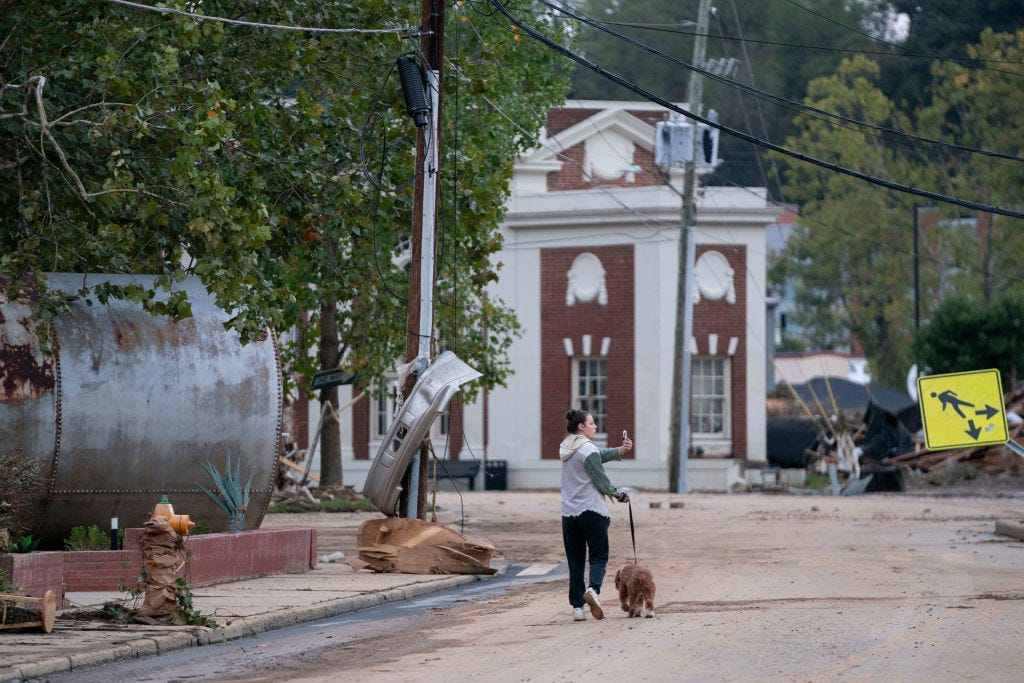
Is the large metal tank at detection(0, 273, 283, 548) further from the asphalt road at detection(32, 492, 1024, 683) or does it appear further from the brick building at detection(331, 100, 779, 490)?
the brick building at detection(331, 100, 779, 490)

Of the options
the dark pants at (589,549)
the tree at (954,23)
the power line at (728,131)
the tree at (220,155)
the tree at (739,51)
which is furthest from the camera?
the tree at (954,23)

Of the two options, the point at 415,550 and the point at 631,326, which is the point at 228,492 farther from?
the point at 631,326

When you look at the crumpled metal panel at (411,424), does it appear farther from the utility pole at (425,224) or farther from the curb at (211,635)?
the curb at (211,635)

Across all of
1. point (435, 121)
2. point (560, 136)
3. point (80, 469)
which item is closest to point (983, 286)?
point (560, 136)

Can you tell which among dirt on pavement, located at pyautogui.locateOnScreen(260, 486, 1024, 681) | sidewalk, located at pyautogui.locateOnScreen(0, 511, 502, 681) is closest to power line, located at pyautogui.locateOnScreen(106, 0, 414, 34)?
sidewalk, located at pyautogui.locateOnScreen(0, 511, 502, 681)

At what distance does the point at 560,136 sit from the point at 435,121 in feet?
86.9

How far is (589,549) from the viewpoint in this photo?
13.2 meters

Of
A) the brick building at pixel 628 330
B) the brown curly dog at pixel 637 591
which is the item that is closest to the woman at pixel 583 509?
the brown curly dog at pixel 637 591

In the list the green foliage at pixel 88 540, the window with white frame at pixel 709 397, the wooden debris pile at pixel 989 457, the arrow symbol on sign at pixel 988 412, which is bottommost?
the green foliage at pixel 88 540

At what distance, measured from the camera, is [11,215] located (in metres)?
15.7

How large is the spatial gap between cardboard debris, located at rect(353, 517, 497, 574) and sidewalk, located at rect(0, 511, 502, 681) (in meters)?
0.18

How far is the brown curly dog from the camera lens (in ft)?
42.3

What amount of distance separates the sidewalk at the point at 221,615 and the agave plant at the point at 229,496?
0.67 meters

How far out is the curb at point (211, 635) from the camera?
10508mm
